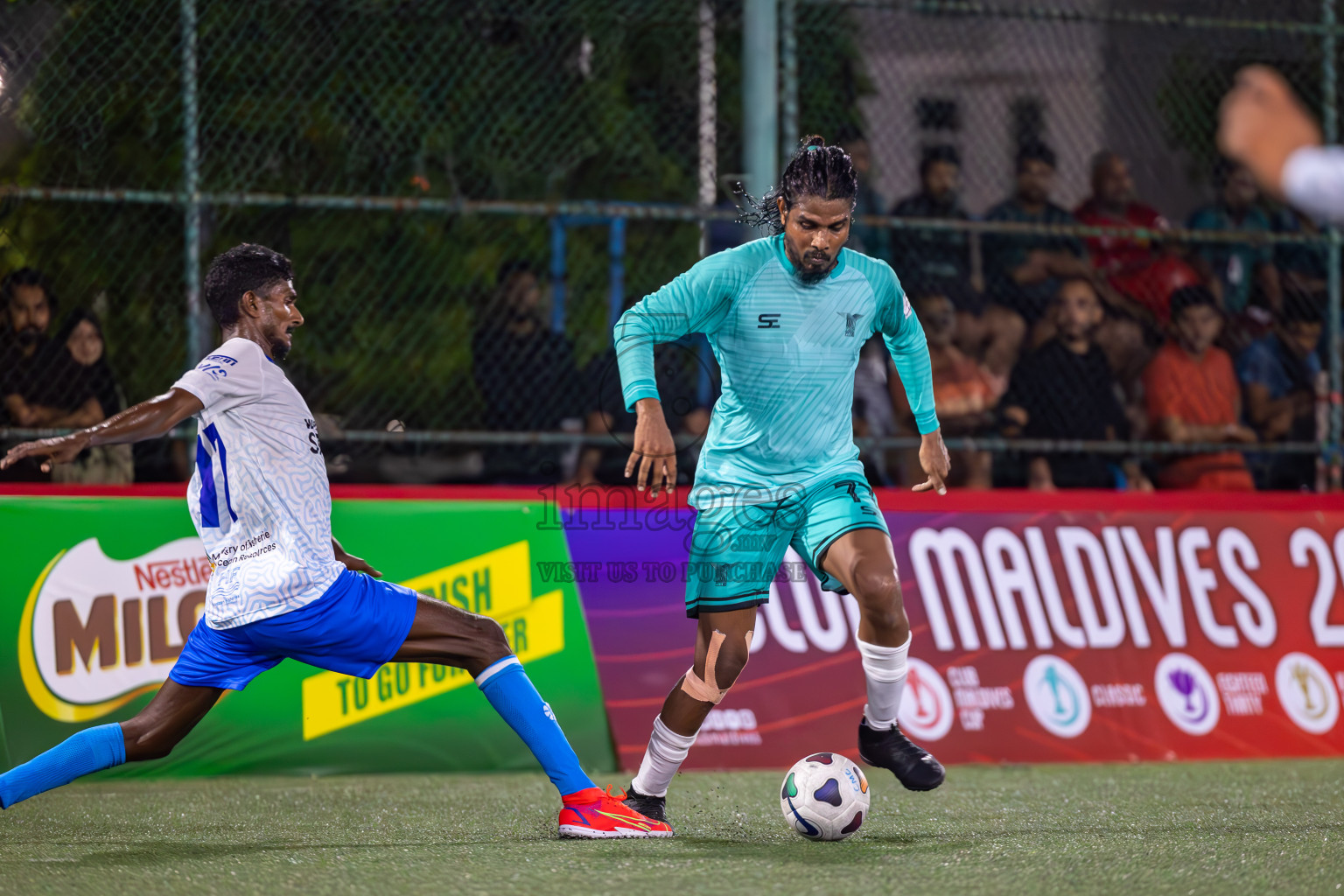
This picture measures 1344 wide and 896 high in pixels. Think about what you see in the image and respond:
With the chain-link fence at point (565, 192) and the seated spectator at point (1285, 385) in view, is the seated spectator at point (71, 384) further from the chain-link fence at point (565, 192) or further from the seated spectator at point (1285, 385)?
the seated spectator at point (1285, 385)

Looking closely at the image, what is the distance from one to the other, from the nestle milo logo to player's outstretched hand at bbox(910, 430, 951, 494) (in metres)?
3.27

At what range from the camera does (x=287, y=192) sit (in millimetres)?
7621

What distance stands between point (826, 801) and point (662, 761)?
641mm

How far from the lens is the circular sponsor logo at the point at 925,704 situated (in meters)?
7.30

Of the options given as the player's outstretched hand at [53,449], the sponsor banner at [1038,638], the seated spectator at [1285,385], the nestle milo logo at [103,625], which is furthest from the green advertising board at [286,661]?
the seated spectator at [1285,385]

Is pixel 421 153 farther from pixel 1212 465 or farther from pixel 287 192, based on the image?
pixel 1212 465

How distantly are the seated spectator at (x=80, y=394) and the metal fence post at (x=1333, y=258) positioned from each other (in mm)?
6292

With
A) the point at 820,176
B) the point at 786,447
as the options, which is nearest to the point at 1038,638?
the point at 786,447

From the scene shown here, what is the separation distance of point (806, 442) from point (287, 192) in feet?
11.6

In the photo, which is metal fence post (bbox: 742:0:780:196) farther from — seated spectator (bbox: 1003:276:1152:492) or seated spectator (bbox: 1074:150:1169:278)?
seated spectator (bbox: 1074:150:1169:278)

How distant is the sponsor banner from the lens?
23.7ft

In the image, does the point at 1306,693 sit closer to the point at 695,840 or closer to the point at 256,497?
the point at 695,840

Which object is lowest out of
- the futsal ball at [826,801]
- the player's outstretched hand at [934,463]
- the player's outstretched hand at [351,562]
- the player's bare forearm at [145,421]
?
the futsal ball at [826,801]

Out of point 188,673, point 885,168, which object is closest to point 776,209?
point 188,673
